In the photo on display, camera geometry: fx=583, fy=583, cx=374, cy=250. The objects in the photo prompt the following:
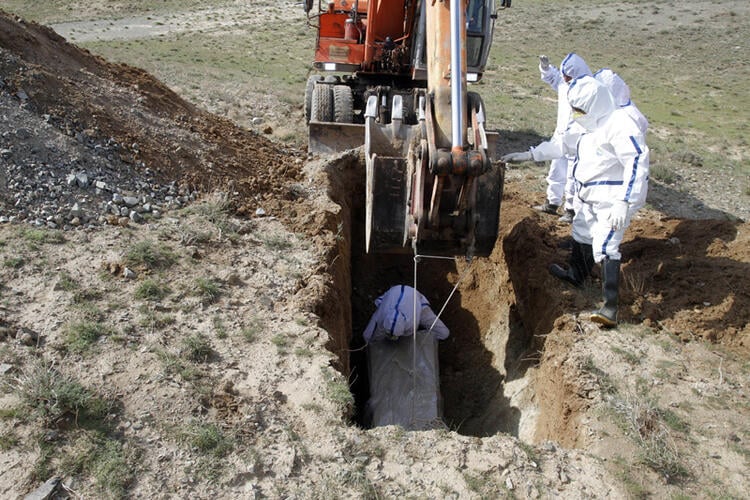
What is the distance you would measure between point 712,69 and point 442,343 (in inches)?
990

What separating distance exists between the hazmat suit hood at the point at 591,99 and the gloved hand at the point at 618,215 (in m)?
0.83

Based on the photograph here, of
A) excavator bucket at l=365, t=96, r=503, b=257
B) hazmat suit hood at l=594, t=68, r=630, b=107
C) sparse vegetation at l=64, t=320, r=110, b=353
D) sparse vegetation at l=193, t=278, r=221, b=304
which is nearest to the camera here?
sparse vegetation at l=64, t=320, r=110, b=353

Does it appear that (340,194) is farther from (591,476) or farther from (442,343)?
(591,476)

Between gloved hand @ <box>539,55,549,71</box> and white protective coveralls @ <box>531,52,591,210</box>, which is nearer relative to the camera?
white protective coveralls @ <box>531,52,591,210</box>

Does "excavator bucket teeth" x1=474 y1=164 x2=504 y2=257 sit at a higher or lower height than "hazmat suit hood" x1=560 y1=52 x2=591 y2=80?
lower

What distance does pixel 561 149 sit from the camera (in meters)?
6.08

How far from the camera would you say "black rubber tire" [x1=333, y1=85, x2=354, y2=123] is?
8945 millimetres

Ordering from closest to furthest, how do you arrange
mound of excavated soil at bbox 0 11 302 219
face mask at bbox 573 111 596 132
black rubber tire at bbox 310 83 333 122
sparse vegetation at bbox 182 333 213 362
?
sparse vegetation at bbox 182 333 213 362 < face mask at bbox 573 111 596 132 < mound of excavated soil at bbox 0 11 302 219 < black rubber tire at bbox 310 83 333 122

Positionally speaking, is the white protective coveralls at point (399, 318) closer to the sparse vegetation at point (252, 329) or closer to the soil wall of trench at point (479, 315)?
the soil wall of trench at point (479, 315)

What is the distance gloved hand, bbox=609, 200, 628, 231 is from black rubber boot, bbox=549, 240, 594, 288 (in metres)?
0.73

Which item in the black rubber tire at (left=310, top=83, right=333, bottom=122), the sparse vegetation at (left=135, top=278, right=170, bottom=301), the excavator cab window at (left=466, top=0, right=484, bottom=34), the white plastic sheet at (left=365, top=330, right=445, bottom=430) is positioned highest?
the excavator cab window at (left=466, top=0, right=484, bottom=34)

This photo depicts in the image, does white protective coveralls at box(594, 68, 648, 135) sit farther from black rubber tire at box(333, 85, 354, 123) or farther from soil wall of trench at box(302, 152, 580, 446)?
black rubber tire at box(333, 85, 354, 123)

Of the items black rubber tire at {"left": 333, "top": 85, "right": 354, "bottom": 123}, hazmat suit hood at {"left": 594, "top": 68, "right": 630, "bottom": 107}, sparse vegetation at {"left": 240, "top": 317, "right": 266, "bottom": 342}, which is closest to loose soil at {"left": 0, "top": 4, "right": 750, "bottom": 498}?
sparse vegetation at {"left": 240, "top": 317, "right": 266, "bottom": 342}

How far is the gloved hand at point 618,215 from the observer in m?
5.39
